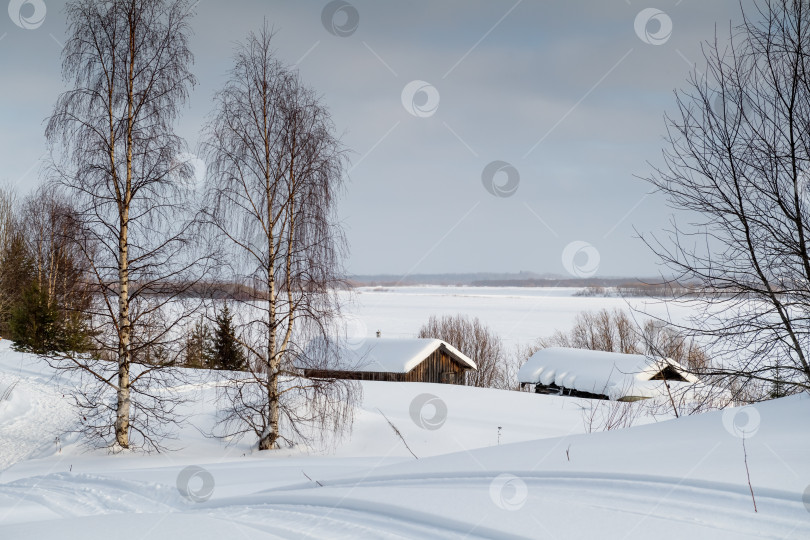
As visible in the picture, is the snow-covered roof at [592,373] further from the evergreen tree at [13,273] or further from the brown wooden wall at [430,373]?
the evergreen tree at [13,273]

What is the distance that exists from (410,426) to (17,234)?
106ft

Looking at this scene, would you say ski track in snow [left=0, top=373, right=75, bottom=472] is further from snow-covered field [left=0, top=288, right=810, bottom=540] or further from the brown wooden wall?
the brown wooden wall

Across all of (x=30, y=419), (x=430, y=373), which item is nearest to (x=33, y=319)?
(x=30, y=419)

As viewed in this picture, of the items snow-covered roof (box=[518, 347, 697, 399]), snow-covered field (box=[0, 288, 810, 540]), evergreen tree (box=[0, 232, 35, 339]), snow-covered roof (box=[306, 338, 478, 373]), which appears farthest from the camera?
evergreen tree (box=[0, 232, 35, 339])

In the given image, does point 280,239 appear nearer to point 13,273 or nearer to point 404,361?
point 404,361

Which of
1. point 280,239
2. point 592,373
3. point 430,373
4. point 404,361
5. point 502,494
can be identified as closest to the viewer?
point 502,494

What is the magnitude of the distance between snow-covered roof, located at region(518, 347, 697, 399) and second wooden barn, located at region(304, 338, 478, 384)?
4498 millimetres

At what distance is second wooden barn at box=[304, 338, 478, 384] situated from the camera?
28000 millimetres

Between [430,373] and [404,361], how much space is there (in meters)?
3.25

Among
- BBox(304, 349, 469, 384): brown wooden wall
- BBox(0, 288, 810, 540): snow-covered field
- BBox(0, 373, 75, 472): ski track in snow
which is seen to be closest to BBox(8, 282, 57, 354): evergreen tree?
BBox(0, 373, 75, 472): ski track in snow

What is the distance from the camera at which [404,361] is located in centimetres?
2827

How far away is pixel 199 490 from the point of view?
6617mm

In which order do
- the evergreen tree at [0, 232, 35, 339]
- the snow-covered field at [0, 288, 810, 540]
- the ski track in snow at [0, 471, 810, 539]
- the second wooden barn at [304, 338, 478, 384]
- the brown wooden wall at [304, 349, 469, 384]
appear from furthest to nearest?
the evergreen tree at [0, 232, 35, 339] < the brown wooden wall at [304, 349, 469, 384] < the second wooden barn at [304, 338, 478, 384] < the snow-covered field at [0, 288, 810, 540] < the ski track in snow at [0, 471, 810, 539]

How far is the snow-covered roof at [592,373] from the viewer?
24859 millimetres
